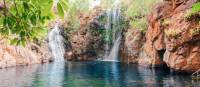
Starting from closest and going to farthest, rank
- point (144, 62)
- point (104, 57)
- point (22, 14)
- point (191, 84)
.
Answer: point (22, 14) < point (191, 84) < point (144, 62) < point (104, 57)

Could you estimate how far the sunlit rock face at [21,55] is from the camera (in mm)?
47625

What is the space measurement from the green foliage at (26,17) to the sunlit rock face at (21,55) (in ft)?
135

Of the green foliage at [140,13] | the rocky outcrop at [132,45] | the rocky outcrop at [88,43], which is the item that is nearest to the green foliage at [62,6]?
the green foliage at [140,13]

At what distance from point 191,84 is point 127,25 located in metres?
34.0

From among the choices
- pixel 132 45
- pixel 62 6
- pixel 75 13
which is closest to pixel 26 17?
pixel 62 6

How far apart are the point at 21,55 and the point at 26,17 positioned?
157ft

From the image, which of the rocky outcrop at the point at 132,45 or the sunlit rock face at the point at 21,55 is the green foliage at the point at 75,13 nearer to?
the sunlit rock face at the point at 21,55

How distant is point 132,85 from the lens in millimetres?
25828

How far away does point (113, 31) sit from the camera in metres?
60.9

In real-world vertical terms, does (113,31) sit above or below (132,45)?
above

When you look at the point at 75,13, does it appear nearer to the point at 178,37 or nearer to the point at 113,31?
the point at 113,31

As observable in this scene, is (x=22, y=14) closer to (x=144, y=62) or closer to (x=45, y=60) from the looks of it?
(x=144, y=62)

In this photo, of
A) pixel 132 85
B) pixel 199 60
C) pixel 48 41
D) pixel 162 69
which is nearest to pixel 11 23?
pixel 132 85

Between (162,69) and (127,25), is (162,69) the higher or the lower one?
the lower one
